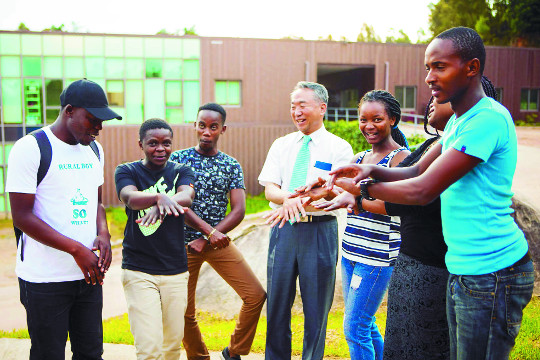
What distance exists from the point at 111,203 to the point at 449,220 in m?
19.8

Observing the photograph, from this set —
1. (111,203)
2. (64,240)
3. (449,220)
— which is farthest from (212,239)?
(111,203)

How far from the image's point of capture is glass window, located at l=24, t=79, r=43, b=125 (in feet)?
64.4

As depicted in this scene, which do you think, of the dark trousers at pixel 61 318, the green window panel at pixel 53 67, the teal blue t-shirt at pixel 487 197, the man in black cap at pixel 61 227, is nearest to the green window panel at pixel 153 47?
the green window panel at pixel 53 67

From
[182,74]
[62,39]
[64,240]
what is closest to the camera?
[64,240]

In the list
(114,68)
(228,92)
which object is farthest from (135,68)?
(228,92)

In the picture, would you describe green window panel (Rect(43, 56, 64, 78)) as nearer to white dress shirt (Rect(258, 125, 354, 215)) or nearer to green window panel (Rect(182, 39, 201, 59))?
green window panel (Rect(182, 39, 201, 59))

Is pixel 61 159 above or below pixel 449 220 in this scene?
above

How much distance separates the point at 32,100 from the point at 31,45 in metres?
2.11

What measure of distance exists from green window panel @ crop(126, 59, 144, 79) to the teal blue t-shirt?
1972 centimetres

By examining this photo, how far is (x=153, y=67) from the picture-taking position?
20.6 meters

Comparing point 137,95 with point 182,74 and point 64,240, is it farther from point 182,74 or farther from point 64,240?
point 64,240

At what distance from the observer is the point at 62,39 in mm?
19797

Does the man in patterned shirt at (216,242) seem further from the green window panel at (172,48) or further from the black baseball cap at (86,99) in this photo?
the green window panel at (172,48)

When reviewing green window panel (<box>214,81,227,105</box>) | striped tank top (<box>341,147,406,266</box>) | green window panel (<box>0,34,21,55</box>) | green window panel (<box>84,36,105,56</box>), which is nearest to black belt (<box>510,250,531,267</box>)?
striped tank top (<box>341,147,406,266</box>)
